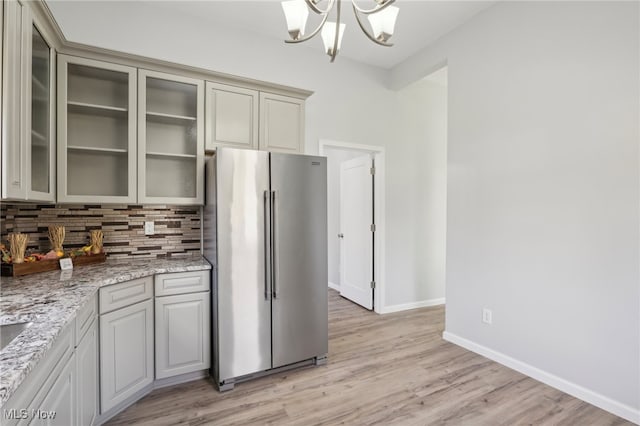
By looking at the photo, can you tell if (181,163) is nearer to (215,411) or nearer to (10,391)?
(215,411)

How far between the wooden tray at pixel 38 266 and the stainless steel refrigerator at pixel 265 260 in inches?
31.7

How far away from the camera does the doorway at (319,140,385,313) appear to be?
387 centimetres

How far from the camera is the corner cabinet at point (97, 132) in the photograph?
217 centimetres

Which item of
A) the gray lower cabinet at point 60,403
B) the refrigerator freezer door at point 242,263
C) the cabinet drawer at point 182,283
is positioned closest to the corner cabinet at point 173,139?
the refrigerator freezer door at point 242,263

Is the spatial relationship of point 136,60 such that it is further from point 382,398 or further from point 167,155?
point 382,398

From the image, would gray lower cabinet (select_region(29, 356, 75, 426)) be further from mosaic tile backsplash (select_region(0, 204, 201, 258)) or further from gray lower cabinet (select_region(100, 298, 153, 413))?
mosaic tile backsplash (select_region(0, 204, 201, 258))

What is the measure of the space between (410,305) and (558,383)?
189 centimetres

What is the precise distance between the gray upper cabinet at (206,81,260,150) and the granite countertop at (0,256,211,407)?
1.05 meters

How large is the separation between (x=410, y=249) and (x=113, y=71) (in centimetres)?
357

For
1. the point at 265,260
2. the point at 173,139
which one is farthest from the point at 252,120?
the point at 265,260

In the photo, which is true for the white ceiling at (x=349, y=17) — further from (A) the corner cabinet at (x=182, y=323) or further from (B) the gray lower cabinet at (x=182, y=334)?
(B) the gray lower cabinet at (x=182, y=334)

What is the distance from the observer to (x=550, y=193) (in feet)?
7.58

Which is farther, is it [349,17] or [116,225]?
[349,17]

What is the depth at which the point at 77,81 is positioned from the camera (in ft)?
7.36
